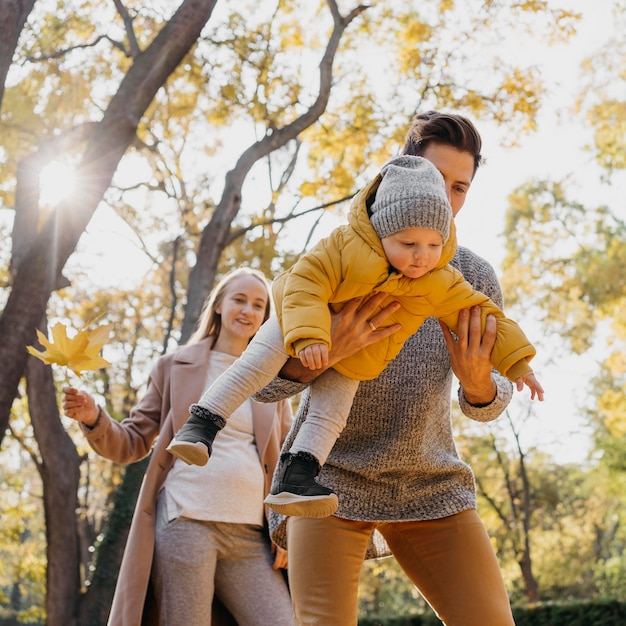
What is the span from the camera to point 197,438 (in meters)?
2.24

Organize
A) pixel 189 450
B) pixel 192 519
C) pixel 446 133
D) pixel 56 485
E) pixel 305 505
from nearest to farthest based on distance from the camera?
pixel 305 505, pixel 189 450, pixel 446 133, pixel 192 519, pixel 56 485

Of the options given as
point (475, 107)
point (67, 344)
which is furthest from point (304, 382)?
point (475, 107)

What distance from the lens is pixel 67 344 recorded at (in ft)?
9.59

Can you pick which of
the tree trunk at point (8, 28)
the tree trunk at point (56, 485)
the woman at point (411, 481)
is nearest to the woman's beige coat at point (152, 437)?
the woman at point (411, 481)

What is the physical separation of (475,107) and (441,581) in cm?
823

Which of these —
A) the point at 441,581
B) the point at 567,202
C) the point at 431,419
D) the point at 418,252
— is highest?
the point at 567,202

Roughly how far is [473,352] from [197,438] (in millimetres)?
804

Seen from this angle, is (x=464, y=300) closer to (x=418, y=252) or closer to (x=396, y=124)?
(x=418, y=252)

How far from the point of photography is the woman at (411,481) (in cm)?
217

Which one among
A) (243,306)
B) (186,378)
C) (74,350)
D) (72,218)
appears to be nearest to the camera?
(74,350)

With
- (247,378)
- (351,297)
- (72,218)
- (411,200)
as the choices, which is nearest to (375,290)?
(351,297)

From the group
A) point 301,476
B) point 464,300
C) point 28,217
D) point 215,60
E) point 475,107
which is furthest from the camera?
point 215,60

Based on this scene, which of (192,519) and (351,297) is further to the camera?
(192,519)

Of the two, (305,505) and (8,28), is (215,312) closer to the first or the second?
(8,28)
